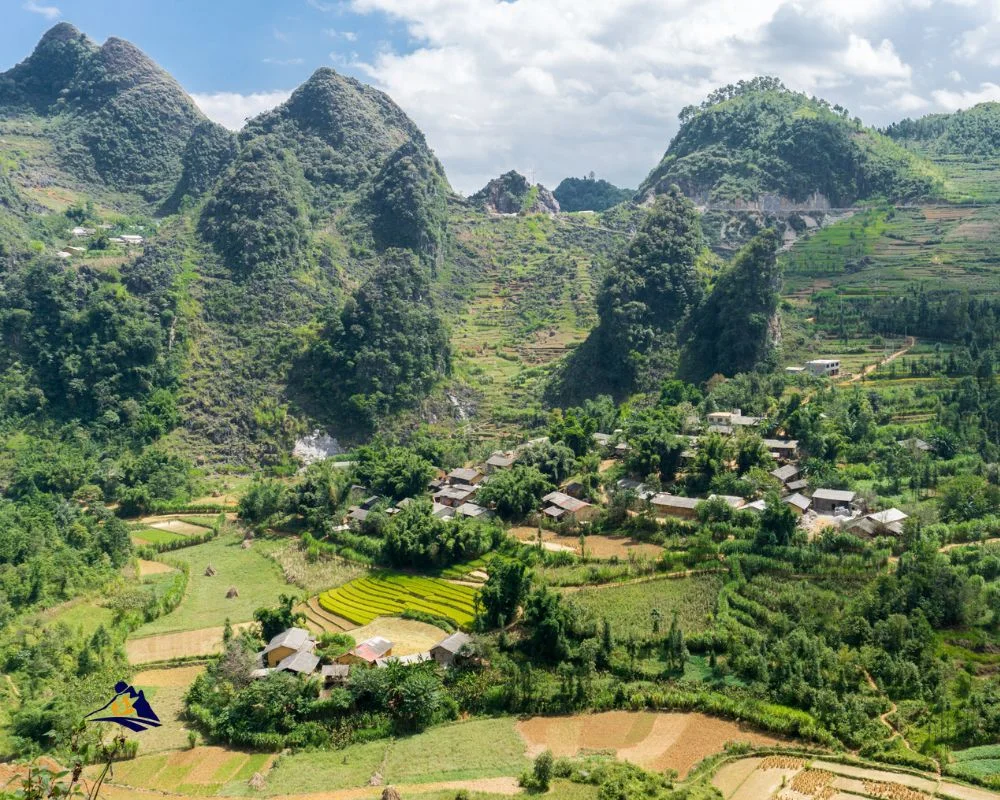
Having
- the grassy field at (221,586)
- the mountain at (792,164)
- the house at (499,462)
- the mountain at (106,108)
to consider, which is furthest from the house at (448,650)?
the mountain at (106,108)

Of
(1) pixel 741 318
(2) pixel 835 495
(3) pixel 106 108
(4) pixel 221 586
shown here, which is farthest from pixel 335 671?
(3) pixel 106 108

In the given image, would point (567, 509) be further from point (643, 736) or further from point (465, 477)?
Result: point (643, 736)

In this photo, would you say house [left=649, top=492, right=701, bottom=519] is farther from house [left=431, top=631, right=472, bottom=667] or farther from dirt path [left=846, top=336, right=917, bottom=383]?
dirt path [left=846, top=336, right=917, bottom=383]

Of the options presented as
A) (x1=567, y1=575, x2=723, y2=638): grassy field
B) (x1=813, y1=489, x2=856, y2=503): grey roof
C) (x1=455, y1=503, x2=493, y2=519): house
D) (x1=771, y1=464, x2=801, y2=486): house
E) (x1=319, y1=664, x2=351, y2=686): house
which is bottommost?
(x1=319, y1=664, x2=351, y2=686): house

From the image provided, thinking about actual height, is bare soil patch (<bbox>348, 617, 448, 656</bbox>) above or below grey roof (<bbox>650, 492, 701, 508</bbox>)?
below

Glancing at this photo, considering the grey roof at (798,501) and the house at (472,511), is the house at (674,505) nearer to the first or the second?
the grey roof at (798,501)

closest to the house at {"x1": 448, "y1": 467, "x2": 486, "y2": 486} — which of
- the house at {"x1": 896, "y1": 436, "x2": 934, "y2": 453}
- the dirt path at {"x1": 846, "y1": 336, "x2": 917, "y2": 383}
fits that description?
the house at {"x1": 896, "y1": 436, "x2": 934, "y2": 453}

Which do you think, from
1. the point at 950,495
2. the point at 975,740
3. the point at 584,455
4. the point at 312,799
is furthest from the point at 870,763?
the point at 584,455

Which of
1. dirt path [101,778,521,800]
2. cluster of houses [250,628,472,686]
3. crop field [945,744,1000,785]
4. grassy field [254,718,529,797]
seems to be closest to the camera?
crop field [945,744,1000,785]
